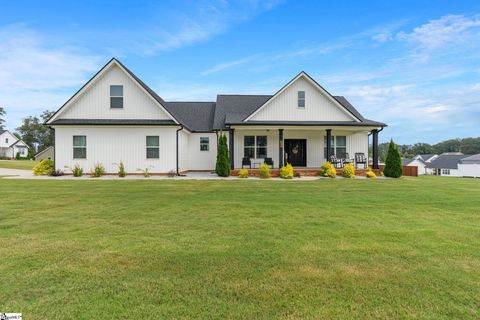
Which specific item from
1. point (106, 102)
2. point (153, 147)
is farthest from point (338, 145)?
point (106, 102)

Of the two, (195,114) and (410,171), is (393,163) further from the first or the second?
(195,114)

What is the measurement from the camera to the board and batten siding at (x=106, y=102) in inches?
726

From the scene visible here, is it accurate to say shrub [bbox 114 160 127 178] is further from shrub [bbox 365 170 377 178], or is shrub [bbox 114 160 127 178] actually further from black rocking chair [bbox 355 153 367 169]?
black rocking chair [bbox 355 153 367 169]

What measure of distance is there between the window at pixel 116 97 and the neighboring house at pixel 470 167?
222 ft

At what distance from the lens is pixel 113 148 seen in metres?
18.4

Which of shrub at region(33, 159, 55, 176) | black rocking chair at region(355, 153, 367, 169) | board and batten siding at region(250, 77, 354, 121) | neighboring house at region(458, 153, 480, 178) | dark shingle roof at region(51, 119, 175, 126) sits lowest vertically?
neighboring house at region(458, 153, 480, 178)

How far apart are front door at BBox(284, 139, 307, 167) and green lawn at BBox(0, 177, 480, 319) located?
1405 cm

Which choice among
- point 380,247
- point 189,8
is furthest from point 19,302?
point 189,8

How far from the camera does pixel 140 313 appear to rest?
110 inches

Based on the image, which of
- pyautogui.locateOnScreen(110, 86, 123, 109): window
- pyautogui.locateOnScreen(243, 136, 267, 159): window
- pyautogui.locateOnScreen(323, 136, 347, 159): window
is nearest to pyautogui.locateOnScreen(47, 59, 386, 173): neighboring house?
pyautogui.locateOnScreen(110, 86, 123, 109): window

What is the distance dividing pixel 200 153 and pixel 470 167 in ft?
209

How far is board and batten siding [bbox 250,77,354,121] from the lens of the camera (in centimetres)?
1980

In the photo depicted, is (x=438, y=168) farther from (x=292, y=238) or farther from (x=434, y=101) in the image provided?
(x=292, y=238)

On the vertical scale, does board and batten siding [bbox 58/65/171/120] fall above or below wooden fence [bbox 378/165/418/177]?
above
